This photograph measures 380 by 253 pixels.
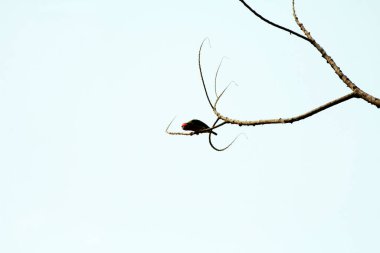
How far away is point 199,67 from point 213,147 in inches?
23.0

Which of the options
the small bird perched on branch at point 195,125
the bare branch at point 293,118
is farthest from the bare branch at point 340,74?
the small bird perched on branch at point 195,125

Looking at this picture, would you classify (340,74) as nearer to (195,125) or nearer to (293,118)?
(293,118)

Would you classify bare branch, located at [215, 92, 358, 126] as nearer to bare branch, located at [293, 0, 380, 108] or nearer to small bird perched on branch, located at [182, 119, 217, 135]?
bare branch, located at [293, 0, 380, 108]

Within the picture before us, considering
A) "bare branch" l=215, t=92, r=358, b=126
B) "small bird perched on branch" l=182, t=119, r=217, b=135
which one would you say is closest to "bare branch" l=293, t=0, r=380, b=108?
"bare branch" l=215, t=92, r=358, b=126

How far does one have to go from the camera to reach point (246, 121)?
6.23ft

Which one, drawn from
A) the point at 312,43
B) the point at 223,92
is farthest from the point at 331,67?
the point at 223,92

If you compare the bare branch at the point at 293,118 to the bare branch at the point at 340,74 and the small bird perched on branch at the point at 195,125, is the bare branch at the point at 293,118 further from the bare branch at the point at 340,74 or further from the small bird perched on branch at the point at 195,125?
the small bird perched on branch at the point at 195,125

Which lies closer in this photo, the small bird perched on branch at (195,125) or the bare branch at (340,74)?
the bare branch at (340,74)

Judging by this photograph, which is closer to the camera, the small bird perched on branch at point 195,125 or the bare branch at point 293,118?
the bare branch at point 293,118

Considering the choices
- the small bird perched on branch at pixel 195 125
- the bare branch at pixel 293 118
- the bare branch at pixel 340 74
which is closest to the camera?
the bare branch at pixel 340 74

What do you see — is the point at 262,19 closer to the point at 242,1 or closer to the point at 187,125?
the point at 242,1

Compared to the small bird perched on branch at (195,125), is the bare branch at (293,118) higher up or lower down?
lower down

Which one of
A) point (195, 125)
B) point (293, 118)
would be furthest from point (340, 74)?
point (195, 125)

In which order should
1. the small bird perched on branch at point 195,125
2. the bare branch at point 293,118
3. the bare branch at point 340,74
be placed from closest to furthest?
1. the bare branch at point 340,74
2. the bare branch at point 293,118
3. the small bird perched on branch at point 195,125
